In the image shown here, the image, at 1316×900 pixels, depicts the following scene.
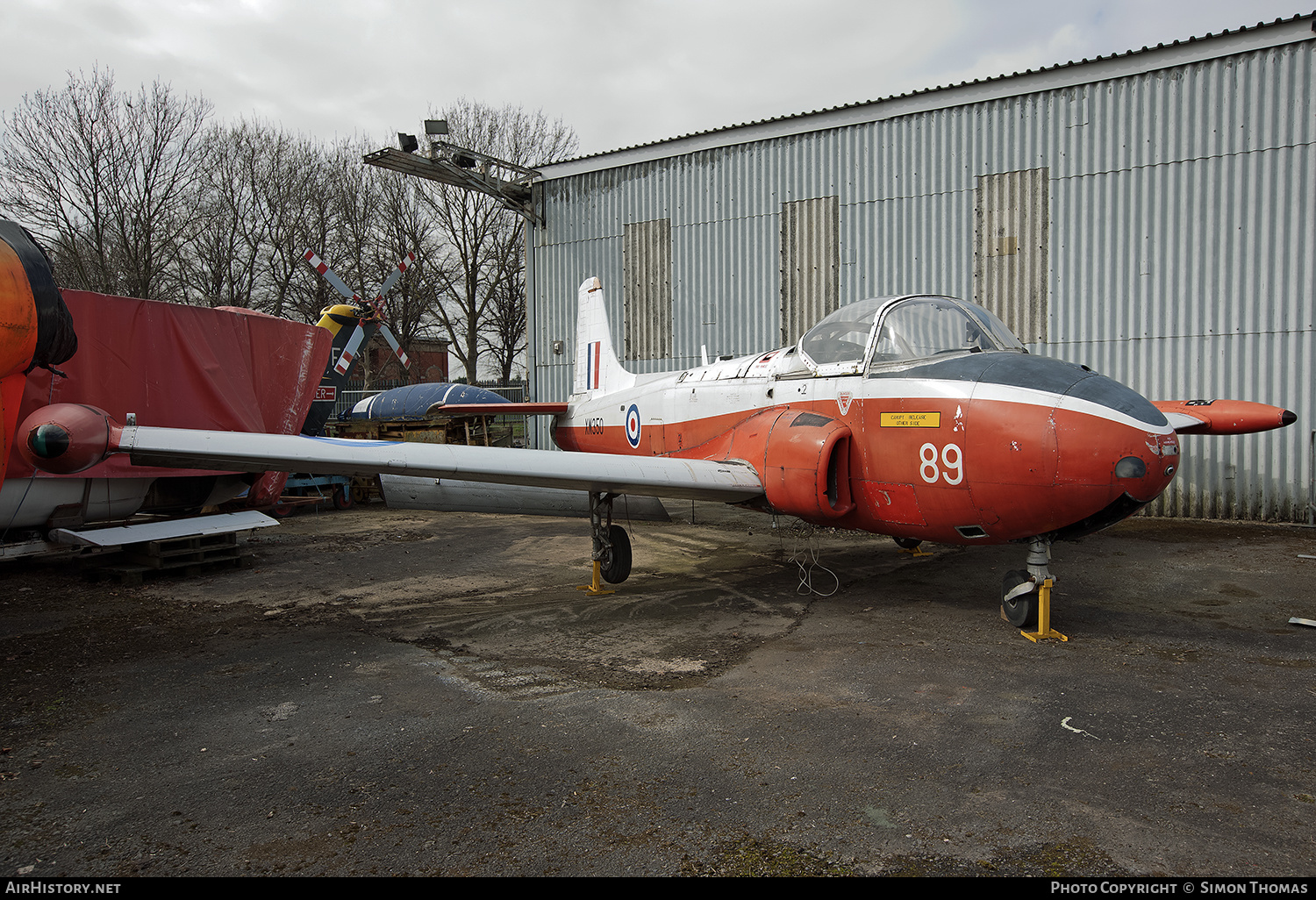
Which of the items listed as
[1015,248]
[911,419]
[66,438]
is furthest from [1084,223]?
[66,438]

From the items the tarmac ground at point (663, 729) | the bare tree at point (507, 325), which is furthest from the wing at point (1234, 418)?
the bare tree at point (507, 325)

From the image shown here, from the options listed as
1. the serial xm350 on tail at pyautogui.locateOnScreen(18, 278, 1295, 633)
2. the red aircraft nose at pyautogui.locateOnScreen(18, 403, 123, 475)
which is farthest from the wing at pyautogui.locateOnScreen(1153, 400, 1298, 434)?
the red aircraft nose at pyautogui.locateOnScreen(18, 403, 123, 475)

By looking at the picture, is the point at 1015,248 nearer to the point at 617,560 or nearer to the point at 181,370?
the point at 617,560

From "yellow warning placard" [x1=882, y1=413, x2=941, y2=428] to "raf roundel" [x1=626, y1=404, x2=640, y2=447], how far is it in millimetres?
4063

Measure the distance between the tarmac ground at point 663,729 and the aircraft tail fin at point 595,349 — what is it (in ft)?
14.0

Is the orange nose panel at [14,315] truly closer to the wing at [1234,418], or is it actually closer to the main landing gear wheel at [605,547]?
the main landing gear wheel at [605,547]

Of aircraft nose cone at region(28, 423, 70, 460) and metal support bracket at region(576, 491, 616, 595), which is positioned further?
metal support bracket at region(576, 491, 616, 595)

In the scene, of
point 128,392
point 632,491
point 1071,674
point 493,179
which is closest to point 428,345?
point 493,179

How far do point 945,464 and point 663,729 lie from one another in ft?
9.82

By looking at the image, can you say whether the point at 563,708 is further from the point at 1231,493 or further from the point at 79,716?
the point at 1231,493

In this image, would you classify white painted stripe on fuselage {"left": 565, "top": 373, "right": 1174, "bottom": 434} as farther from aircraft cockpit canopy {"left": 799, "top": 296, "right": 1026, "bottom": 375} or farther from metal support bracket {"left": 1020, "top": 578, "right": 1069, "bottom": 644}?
metal support bracket {"left": 1020, "top": 578, "right": 1069, "bottom": 644}

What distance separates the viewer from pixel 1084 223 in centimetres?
1180

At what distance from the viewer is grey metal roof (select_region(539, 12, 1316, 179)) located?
35.1 ft

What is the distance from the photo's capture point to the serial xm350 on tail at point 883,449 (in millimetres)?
4797
